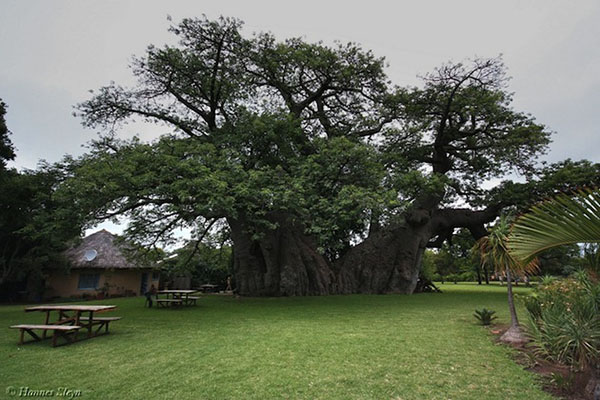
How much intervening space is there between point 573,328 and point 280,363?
398cm

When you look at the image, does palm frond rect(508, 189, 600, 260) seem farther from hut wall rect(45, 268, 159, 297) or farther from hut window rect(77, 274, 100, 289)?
hut window rect(77, 274, 100, 289)

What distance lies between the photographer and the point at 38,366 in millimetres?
4680

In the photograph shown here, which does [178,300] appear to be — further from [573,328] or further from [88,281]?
[573,328]

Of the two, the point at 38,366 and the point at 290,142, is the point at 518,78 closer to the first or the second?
the point at 290,142

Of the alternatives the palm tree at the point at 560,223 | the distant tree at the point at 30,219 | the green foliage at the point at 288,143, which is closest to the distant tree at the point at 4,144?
the distant tree at the point at 30,219

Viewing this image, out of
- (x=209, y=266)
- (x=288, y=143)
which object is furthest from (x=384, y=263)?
(x=209, y=266)

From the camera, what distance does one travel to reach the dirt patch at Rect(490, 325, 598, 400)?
361 cm

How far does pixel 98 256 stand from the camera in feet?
65.1

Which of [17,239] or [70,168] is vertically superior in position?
[70,168]

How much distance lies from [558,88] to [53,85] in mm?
18464

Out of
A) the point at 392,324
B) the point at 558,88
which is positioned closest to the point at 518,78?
the point at 558,88

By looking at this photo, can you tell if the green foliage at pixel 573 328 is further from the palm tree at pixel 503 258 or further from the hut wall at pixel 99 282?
the hut wall at pixel 99 282

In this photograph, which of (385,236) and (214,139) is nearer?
(214,139)

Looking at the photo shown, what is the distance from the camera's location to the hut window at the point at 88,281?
62.2 ft
